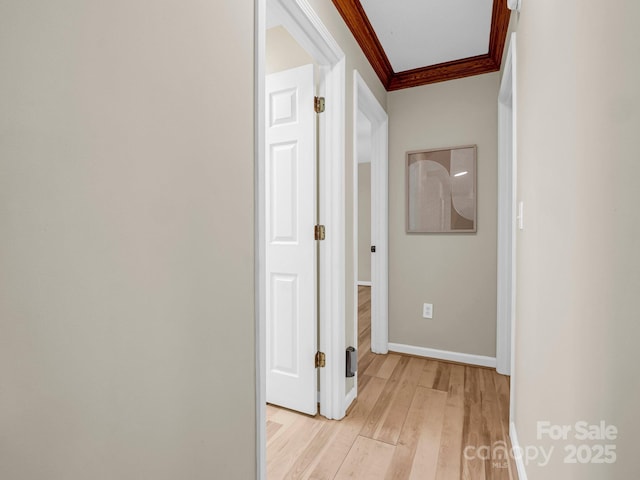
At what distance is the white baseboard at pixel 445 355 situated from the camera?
106 inches

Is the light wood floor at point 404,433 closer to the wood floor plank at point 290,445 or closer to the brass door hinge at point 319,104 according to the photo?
the wood floor plank at point 290,445

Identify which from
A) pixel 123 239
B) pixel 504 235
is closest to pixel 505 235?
pixel 504 235

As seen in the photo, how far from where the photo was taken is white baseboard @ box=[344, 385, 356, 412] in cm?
202

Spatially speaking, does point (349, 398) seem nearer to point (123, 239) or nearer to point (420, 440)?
point (420, 440)

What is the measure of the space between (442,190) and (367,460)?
2.10m

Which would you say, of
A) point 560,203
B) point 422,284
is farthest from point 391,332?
point 560,203

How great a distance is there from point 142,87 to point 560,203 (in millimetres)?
1138

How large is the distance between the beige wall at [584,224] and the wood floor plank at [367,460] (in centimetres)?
63

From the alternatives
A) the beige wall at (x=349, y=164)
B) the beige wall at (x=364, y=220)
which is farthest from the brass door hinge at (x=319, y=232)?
the beige wall at (x=364, y=220)

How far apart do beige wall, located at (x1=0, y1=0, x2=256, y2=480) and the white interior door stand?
2.71 feet

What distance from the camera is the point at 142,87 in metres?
0.75

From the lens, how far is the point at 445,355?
2.83 meters

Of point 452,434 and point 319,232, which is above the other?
point 319,232

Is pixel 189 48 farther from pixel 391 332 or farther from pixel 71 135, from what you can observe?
pixel 391 332
